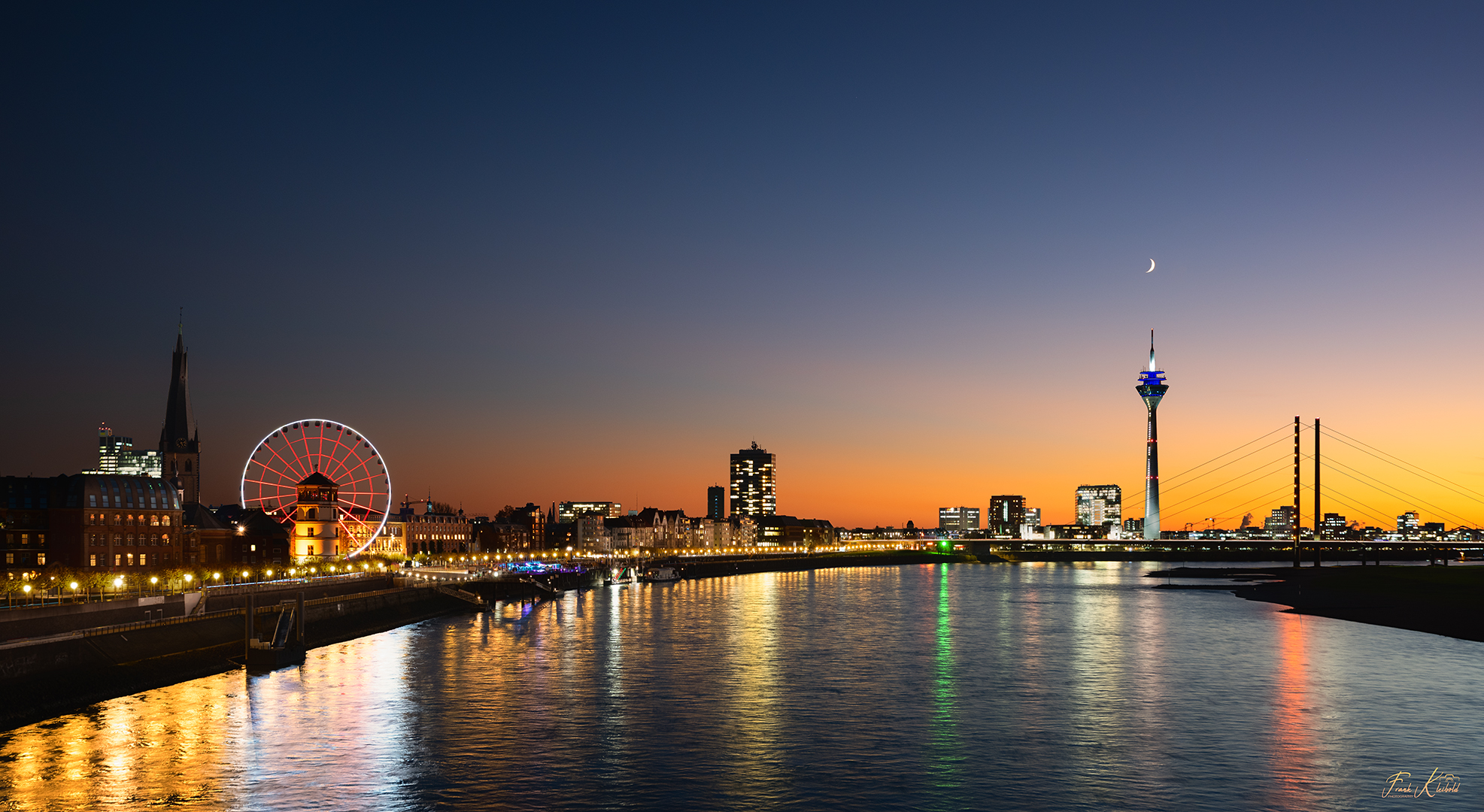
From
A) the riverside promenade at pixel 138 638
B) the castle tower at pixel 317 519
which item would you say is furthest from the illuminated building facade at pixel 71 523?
the riverside promenade at pixel 138 638

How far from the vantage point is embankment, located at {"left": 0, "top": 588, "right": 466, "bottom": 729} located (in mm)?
45781

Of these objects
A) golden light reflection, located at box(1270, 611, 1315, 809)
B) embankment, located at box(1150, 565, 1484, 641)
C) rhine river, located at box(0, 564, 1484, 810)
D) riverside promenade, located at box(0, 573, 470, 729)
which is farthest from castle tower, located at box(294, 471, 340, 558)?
golden light reflection, located at box(1270, 611, 1315, 809)

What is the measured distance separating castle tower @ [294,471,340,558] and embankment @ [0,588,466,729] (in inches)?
3683

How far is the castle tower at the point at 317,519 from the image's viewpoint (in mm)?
172625

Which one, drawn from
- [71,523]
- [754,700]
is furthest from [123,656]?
[71,523]

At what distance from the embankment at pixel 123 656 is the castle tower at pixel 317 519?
93559mm

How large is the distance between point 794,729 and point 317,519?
14779 cm

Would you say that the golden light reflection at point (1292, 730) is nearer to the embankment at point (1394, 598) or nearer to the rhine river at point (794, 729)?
the rhine river at point (794, 729)

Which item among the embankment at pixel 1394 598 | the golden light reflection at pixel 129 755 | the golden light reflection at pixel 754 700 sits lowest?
the embankment at pixel 1394 598

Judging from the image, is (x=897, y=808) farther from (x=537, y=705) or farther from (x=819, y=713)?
Answer: (x=537, y=705)

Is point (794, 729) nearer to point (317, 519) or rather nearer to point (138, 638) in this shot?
point (138, 638)

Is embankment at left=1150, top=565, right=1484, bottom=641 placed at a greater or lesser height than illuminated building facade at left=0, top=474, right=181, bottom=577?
lesser

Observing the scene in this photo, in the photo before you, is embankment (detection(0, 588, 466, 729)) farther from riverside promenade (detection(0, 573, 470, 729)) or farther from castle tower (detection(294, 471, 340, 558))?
castle tower (detection(294, 471, 340, 558))

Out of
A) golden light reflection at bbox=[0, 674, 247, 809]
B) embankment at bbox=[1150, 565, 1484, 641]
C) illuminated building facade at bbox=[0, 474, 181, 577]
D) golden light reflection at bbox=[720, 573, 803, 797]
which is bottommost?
embankment at bbox=[1150, 565, 1484, 641]
